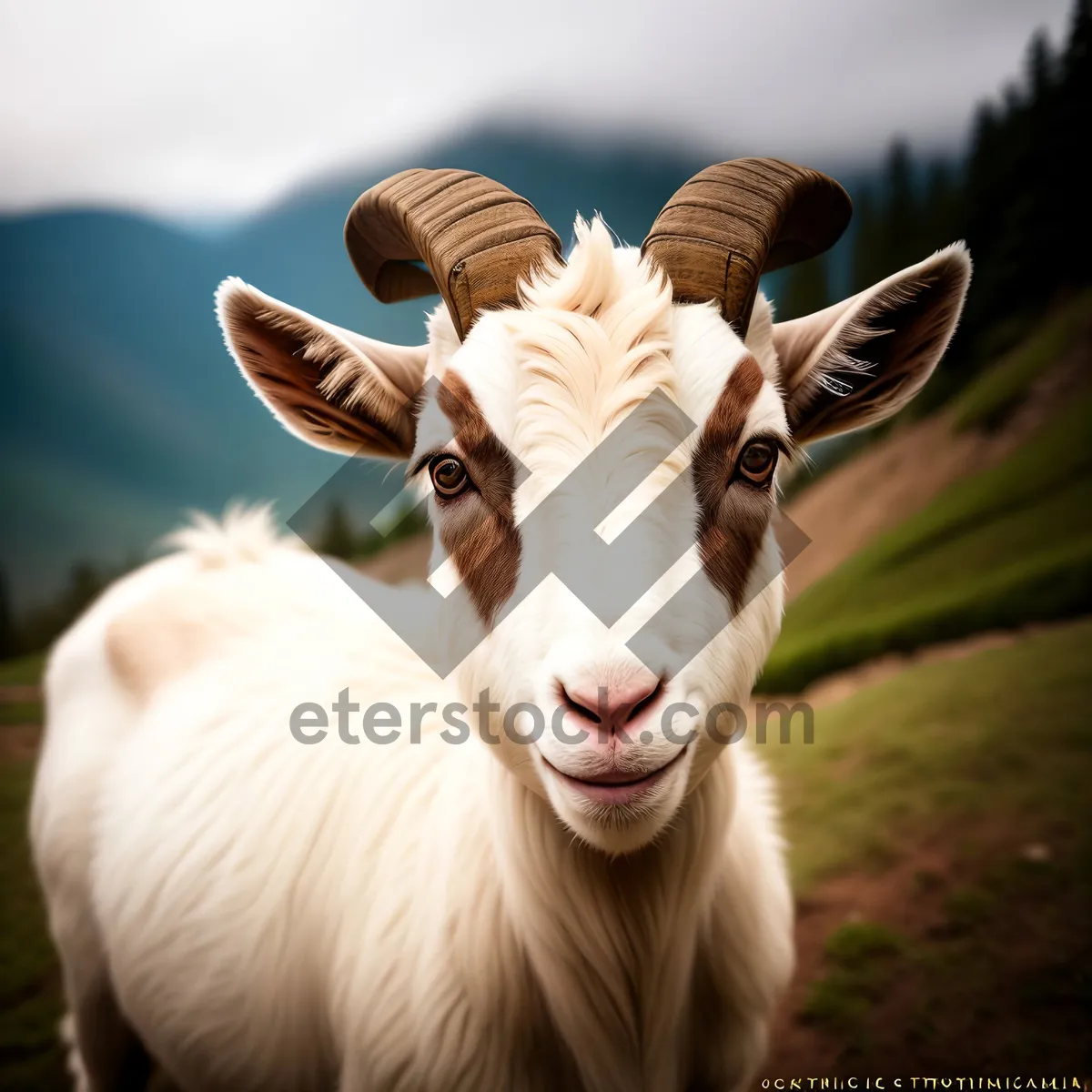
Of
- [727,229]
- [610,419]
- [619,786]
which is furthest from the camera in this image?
[727,229]

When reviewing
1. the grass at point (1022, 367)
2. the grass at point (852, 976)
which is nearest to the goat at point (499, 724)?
the grass at point (852, 976)

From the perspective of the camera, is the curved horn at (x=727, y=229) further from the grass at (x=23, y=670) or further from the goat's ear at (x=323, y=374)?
the grass at (x=23, y=670)

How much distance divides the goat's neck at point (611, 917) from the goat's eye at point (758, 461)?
747mm

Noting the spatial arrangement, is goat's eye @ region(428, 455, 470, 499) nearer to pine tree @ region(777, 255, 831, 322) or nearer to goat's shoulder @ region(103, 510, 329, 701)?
goat's shoulder @ region(103, 510, 329, 701)

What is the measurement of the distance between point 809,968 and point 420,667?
2.83 metres

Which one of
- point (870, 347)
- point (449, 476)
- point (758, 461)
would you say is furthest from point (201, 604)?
point (870, 347)

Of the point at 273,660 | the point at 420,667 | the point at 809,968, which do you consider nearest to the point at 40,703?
the point at 273,660

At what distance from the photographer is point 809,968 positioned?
13.2 ft

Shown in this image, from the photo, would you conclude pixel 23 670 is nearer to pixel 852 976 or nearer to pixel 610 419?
pixel 852 976

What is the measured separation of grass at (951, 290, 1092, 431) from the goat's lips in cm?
1063

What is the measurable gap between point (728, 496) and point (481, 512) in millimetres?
543

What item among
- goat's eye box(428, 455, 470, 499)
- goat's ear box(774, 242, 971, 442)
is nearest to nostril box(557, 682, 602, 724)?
goat's eye box(428, 455, 470, 499)

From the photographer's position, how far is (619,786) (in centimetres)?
136

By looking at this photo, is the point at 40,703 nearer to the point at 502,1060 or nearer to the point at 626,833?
the point at 502,1060
